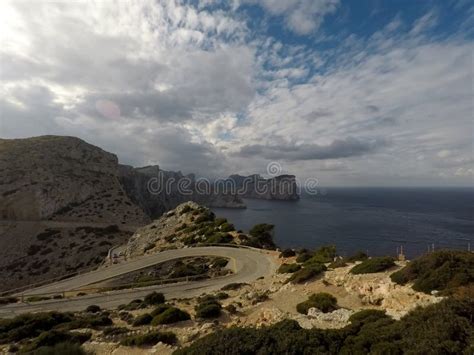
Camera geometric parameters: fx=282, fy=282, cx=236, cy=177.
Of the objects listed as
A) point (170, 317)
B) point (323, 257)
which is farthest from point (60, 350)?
point (323, 257)

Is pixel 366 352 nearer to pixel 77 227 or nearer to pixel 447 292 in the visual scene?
pixel 447 292

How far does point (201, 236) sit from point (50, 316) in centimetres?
2633

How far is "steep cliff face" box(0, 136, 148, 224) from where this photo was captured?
222 feet

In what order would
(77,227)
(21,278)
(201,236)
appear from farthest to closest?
(77,227) → (21,278) → (201,236)

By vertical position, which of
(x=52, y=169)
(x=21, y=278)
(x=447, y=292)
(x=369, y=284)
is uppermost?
(x=52, y=169)

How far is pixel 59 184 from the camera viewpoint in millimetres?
76250

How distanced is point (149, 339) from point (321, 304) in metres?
8.02

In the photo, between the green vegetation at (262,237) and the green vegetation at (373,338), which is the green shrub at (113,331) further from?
the green vegetation at (262,237)

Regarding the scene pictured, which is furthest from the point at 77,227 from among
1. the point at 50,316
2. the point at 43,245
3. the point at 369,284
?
the point at 369,284

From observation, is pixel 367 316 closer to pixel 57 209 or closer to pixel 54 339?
pixel 54 339

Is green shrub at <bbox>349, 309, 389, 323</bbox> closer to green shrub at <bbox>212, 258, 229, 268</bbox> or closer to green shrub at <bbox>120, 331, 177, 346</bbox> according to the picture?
green shrub at <bbox>120, 331, 177, 346</bbox>

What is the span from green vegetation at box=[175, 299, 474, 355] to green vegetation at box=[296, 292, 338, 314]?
5094 millimetres

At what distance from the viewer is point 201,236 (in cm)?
4059

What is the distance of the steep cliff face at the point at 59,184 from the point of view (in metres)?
67.8
